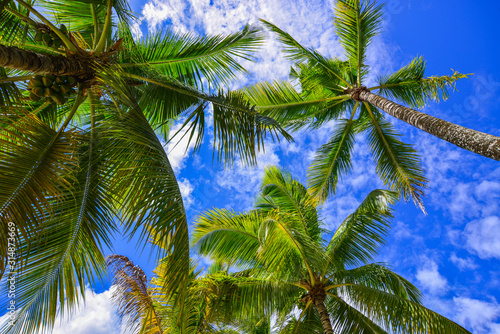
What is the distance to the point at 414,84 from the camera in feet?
26.6

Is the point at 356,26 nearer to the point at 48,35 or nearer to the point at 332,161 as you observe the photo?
the point at 332,161

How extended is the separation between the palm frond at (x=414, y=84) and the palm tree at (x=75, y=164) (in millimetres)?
5158

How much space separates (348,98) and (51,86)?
7.16m

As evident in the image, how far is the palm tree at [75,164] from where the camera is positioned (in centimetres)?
329

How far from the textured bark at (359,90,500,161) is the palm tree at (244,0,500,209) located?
0.44 m

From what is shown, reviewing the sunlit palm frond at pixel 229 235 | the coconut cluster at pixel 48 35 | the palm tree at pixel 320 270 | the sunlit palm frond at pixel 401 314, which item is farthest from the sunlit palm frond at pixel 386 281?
the coconut cluster at pixel 48 35

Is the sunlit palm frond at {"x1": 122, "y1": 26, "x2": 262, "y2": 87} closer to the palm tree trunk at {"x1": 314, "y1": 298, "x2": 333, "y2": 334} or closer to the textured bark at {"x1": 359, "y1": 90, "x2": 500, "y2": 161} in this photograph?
the textured bark at {"x1": 359, "y1": 90, "x2": 500, "y2": 161}

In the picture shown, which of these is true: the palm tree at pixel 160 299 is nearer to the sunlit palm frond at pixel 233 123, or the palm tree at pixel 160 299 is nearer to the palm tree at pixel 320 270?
the palm tree at pixel 320 270

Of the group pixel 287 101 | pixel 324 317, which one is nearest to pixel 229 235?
pixel 324 317

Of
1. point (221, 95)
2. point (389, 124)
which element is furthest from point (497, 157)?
point (389, 124)

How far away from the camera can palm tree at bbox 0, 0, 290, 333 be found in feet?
10.8

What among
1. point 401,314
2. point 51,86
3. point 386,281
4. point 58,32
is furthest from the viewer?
point 386,281

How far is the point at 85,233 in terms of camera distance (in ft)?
12.6

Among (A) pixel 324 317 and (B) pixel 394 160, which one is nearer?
(A) pixel 324 317
